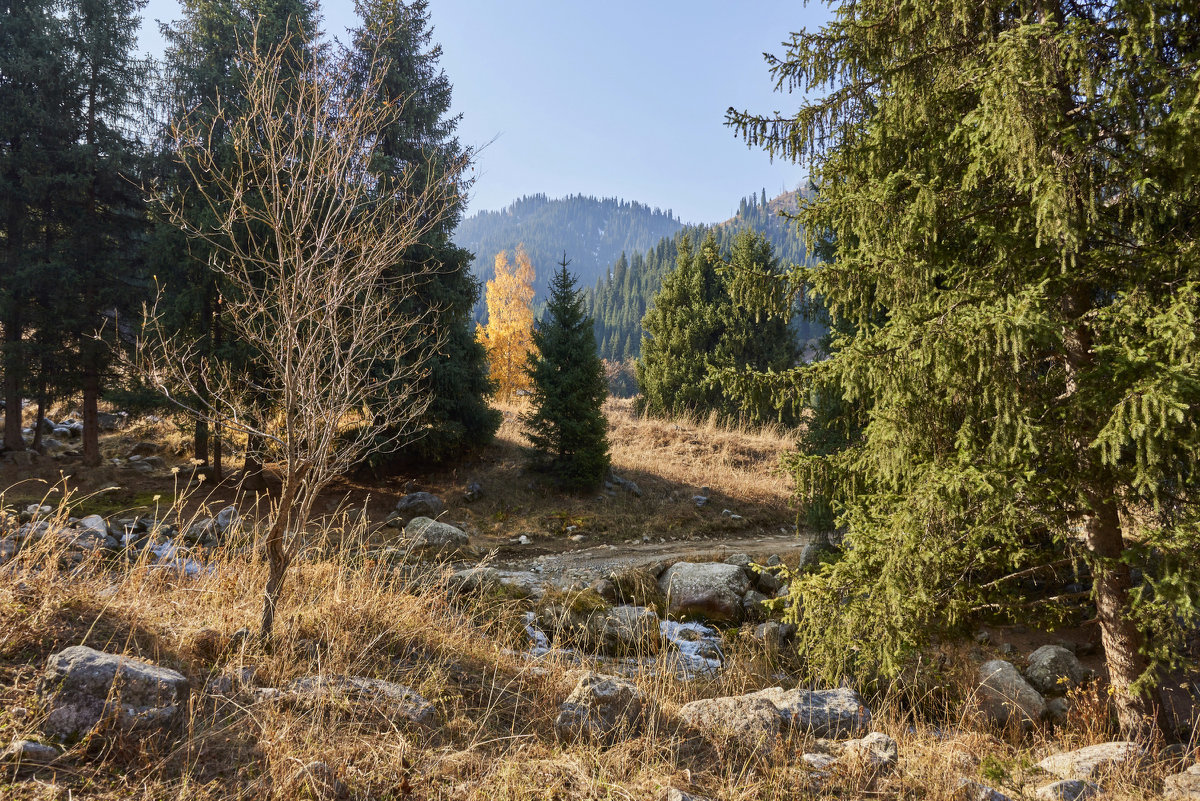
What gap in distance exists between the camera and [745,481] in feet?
A: 40.1

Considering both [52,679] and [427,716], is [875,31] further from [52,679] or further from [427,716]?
[52,679]

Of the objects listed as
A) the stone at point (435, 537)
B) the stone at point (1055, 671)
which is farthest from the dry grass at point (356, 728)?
the stone at point (435, 537)

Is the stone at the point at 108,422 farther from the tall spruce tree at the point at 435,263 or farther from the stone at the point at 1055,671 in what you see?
the stone at the point at 1055,671

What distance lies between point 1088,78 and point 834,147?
5.52 feet

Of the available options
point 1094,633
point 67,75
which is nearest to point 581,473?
point 1094,633

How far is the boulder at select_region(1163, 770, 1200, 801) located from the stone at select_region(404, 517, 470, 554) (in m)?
7.11

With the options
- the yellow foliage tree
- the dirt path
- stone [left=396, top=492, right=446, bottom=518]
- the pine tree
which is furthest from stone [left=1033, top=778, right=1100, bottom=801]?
the yellow foliage tree

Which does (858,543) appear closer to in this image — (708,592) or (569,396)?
(708,592)

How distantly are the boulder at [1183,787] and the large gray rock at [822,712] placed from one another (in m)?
1.35

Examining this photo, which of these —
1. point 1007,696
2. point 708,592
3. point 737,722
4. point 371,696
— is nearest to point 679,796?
point 737,722

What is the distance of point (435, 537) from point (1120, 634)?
24.3 feet

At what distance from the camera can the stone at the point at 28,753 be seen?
1.91m

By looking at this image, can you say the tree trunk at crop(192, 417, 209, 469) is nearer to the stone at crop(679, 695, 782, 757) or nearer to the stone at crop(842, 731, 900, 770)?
the stone at crop(679, 695, 782, 757)

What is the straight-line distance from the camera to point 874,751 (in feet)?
9.27
